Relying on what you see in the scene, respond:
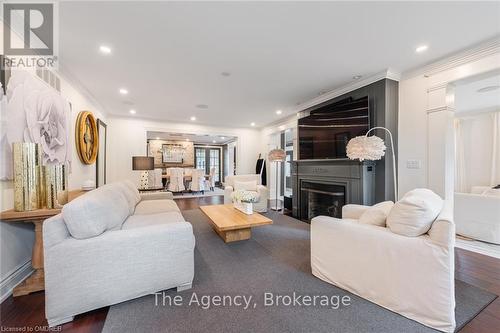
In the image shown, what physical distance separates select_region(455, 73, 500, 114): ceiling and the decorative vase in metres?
3.24

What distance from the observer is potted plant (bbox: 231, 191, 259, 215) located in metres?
2.88

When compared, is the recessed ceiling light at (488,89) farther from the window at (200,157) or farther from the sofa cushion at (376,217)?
the window at (200,157)

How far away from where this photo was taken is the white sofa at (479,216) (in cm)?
276

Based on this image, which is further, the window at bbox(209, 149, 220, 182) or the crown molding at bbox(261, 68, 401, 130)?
the window at bbox(209, 149, 220, 182)

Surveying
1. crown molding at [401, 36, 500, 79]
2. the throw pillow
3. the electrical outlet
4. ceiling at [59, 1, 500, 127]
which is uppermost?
ceiling at [59, 1, 500, 127]

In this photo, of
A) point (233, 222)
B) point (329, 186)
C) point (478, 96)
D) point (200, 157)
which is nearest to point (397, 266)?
point (233, 222)

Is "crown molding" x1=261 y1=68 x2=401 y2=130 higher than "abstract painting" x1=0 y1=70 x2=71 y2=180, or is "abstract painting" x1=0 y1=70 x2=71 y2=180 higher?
"crown molding" x1=261 y1=68 x2=401 y2=130

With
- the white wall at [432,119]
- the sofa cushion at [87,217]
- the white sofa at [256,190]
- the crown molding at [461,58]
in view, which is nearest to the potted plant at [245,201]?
the white sofa at [256,190]

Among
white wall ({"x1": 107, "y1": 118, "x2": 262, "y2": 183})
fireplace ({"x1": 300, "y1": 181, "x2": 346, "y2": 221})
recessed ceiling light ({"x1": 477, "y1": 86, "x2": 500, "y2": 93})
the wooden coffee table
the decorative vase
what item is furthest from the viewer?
white wall ({"x1": 107, "y1": 118, "x2": 262, "y2": 183})

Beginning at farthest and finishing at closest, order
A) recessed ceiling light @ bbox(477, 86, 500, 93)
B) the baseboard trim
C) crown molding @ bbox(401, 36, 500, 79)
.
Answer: recessed ceiling light @ bbox(477, 86, 500, 93), crown molding @ bbox(401, 36, 500, 79), the baseboard trim

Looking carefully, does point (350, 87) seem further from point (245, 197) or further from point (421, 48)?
point (245, 197)

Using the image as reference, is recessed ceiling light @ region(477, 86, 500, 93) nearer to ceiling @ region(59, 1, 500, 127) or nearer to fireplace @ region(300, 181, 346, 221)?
ceiling @ region(59, 1, 500, 127)

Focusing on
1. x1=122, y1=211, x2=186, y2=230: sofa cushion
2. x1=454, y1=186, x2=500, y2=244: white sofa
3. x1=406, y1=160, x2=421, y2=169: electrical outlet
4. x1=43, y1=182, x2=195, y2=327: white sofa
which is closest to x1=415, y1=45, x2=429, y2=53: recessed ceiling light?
x1=406, y1=160, x2=421, y2=169: electrical outlet

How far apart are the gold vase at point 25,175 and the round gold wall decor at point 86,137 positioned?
1.74 m
